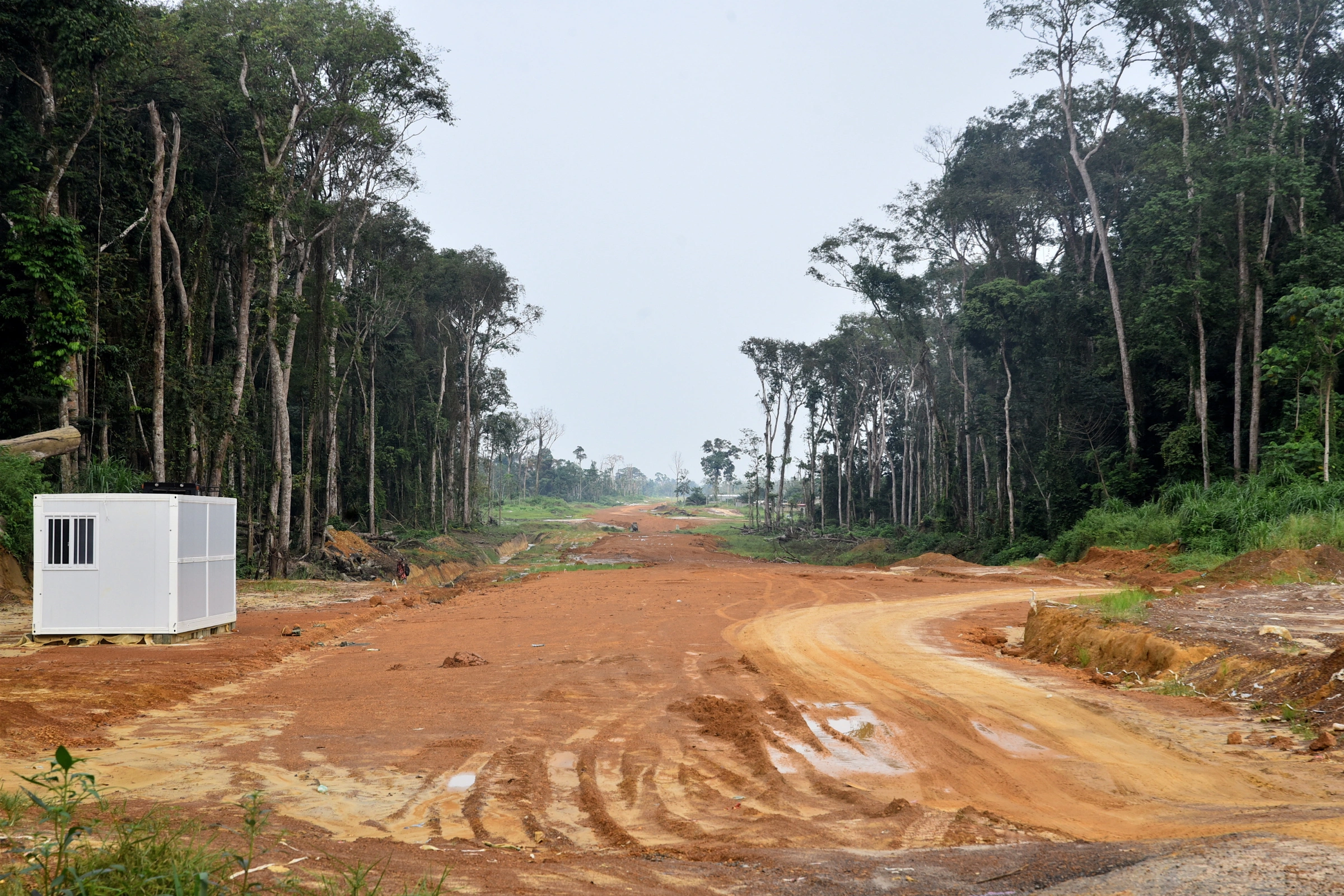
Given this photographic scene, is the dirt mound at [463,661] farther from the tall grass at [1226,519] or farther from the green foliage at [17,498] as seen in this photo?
the tall grass at [1226,519]

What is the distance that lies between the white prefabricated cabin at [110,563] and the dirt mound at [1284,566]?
60.4 feet

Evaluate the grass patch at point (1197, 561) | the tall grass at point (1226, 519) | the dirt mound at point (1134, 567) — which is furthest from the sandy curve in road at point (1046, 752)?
the grass patch at point (1197, 561)

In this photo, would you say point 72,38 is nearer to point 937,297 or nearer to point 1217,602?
point 1217,602

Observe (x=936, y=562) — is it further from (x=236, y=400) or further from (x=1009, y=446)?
(x=236, y=400)

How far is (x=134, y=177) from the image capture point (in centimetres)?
2369

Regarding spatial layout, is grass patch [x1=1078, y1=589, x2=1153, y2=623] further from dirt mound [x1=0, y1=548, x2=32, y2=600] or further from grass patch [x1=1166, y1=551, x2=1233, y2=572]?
dirt mound [x1=0, y1=548, x2=32, y2=600]

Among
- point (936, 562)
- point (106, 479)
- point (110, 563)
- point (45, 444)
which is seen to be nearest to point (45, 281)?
point (45, 444)

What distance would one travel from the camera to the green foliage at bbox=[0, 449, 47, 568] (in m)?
17.5

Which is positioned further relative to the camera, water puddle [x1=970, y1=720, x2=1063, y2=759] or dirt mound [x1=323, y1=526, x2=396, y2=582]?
dirt mound [x1=323, y1=526, x2=396, y2=582]

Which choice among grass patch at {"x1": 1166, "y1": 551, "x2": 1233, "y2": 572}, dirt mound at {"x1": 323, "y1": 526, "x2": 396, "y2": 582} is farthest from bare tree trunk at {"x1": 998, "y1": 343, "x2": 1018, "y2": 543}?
dirt mound at {"x1": 323, "y1": 526, "x2": 396, "y2": 582}

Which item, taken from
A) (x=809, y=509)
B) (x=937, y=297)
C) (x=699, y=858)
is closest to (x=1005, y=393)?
(x=937, y=297)

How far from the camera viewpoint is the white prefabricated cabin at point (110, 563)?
1231cm

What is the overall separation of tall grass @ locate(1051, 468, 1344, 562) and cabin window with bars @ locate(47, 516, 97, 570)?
21.4 metres

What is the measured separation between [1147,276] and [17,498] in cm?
3477
